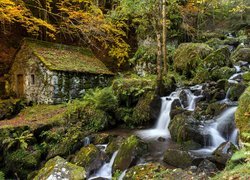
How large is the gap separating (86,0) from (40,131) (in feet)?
36.7

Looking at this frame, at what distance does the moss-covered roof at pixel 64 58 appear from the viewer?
14.7 m

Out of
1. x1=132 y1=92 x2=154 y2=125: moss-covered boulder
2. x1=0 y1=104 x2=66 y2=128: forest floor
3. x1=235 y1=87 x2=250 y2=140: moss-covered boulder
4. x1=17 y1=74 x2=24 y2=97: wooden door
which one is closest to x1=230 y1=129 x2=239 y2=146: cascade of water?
x1=235 y1=87 x2=250 y2=140: moss-covered boulder

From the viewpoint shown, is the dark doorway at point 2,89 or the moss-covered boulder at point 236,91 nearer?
the moss-covered boulder at point 236,91

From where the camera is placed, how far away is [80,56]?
1720 cm

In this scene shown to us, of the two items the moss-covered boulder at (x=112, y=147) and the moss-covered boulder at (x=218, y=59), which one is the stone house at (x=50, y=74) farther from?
the moss-covered boulder at (x=112, y=147)

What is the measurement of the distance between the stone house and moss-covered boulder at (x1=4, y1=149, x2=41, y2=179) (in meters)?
5.57

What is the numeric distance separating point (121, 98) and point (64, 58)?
5.56 metres

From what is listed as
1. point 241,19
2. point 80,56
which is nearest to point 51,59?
point 80,56

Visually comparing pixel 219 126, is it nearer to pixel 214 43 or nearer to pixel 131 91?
pixel 131 91

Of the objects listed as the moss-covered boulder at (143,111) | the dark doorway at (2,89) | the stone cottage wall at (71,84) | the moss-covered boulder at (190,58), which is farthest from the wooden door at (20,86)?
the moss-covered boulder at (190,58)

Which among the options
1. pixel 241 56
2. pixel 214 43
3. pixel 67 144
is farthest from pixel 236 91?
pixel 214 43

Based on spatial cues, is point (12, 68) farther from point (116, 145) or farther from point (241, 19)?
point (241, 19)

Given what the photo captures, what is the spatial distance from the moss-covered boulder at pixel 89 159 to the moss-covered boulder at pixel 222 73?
7404mm

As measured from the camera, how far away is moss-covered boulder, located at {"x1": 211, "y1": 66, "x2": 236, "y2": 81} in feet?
41.0
